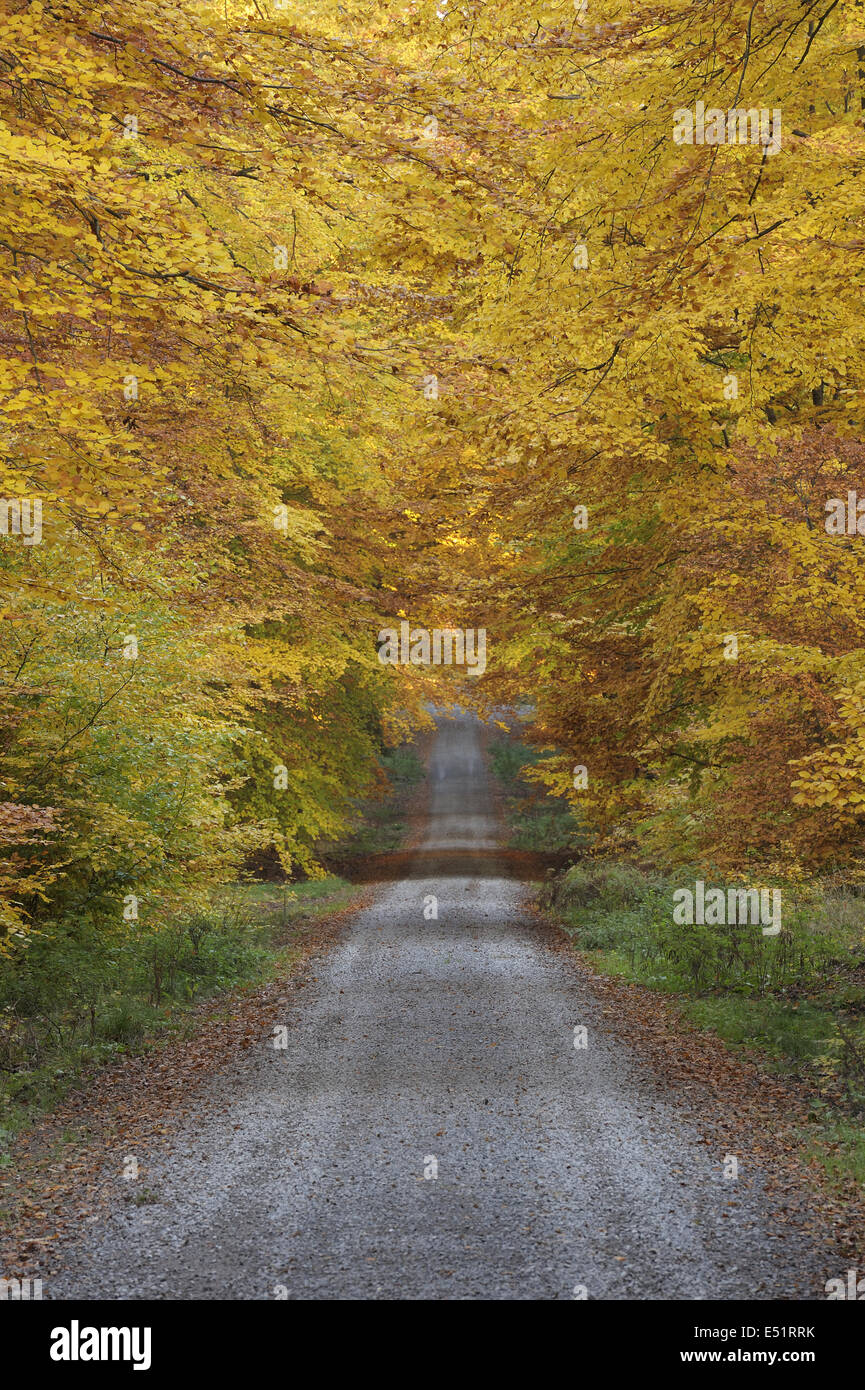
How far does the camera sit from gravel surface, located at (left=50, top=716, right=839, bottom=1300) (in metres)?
5.49

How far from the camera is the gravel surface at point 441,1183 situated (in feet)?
18.0

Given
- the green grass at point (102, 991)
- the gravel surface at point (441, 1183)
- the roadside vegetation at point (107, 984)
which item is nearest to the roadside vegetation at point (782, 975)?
the gravel surface at point (441, 1183)

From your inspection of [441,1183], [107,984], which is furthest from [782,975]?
[107,984]

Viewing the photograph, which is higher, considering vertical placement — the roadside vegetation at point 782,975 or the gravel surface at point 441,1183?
the roadside vegetation at point 782,975

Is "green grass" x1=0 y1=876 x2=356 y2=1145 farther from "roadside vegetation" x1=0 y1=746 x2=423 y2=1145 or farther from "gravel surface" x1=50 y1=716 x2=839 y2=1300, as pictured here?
"gravel surface" x1=50 y1=716 x2=839 y2=1300

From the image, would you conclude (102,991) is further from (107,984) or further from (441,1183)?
(441,1183)

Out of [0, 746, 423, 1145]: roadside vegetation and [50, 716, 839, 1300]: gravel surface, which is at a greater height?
[0, 746, 423, 1145]: roadside vegetation

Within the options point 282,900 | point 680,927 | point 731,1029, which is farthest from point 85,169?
point 282,900

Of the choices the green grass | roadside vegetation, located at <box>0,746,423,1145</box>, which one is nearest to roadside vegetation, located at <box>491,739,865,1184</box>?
roadside vegetation, located at <box>0,746,423,1145</box>

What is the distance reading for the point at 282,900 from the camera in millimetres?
20469

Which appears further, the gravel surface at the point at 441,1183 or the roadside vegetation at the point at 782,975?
the roadside vegetation at the point at 782,975

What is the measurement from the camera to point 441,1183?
6.77 metres

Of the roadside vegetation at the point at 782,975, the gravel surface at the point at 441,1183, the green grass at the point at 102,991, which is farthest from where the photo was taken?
the green grass at the point at 102,991

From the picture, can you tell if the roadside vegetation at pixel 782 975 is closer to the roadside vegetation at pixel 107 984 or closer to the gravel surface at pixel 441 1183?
the gravel surface at pixel 441 1183
